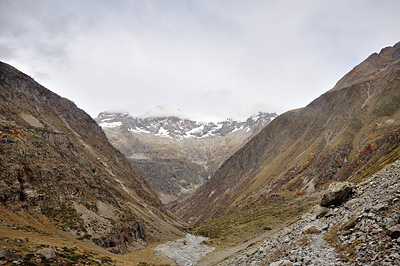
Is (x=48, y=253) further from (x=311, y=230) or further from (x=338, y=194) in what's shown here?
(x=338, y=194)

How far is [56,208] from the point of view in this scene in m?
58.4

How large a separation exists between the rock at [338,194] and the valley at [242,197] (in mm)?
109

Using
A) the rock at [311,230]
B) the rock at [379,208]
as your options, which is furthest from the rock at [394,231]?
the rock at [311,230]

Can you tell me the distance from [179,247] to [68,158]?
5710 centimetres

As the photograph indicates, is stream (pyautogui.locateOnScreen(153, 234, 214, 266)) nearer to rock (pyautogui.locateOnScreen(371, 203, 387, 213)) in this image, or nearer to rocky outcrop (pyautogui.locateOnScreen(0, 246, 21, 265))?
rocky outcrop (pyautogui.locateOnScreen(0, 246, 21, 265))

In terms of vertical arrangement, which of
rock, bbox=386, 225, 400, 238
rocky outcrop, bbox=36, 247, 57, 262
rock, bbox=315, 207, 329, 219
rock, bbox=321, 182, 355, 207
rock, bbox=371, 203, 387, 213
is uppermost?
rocky outcrop, bbox=36, 247, 57, 262

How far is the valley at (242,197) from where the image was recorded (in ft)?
56.0

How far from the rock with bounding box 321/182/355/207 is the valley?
0.11 m

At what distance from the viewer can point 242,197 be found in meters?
150

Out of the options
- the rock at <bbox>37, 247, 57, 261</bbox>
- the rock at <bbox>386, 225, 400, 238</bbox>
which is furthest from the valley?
the rock at <bbox>37, 247, 57, 261</bbox>

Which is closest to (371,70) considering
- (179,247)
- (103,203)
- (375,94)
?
(375,94)

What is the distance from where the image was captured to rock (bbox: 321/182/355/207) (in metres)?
23.3

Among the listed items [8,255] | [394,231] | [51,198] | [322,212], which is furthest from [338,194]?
[51,198]

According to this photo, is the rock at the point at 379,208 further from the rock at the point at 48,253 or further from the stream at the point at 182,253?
the stream at the point at 182,253
